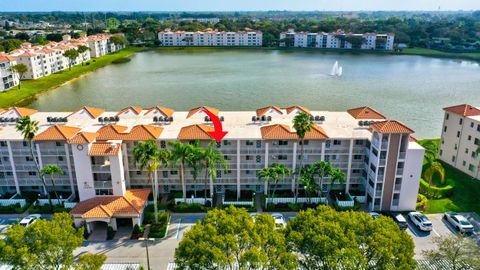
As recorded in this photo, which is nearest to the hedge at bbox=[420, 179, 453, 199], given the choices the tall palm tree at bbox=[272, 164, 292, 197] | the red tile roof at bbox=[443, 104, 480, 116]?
the red tile roof at bbox=[443, 104, 480, 116]

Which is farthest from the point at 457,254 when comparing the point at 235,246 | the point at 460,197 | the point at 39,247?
the point at 39,247

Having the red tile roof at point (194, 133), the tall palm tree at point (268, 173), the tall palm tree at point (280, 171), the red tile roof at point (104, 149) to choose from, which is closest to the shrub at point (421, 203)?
the tall palm tree at point (280, 171)

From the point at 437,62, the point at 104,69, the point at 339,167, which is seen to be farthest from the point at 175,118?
the point at 437,62

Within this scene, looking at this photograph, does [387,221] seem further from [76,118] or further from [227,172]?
[76,118]

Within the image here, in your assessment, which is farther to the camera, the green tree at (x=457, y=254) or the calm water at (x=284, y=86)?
the calm water at (x=284, y=86)

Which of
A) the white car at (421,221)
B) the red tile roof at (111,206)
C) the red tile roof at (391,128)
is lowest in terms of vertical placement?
the white car at (421,221)

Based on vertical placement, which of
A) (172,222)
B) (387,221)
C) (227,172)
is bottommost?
(172,222)

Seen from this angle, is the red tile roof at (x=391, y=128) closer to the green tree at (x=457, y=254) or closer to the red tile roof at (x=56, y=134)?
the green tree at (x=457, y=254)
